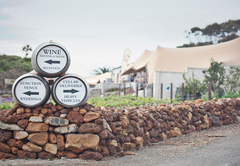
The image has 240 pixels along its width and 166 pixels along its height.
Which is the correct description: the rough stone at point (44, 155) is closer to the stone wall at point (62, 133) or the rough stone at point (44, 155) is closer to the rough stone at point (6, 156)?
the stone wall at point (62, 133)

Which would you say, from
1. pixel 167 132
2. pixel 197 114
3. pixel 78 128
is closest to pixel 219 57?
pixel 197 114

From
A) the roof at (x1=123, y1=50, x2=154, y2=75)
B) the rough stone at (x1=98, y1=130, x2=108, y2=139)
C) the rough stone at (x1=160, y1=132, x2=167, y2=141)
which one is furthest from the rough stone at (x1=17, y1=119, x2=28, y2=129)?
the roof at (x1=123, y1=50, x2=154, y2=75)

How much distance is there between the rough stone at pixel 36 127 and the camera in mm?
3967

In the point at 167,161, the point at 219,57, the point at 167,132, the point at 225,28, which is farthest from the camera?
the point at 225,28

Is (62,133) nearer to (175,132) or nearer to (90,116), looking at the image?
(90,116)

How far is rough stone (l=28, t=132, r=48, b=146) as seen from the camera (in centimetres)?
394

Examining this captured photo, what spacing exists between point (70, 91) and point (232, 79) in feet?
52.8

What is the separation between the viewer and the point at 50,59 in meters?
4.32

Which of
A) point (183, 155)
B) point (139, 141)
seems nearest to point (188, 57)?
point (139, 141)

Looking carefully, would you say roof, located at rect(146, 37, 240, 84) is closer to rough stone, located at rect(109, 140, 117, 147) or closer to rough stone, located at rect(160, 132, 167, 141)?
rough stone, located at rect(160, 132, 167, 141)

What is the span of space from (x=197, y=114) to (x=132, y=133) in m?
2.90

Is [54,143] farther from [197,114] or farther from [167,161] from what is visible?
[197,114]

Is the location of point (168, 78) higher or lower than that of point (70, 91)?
higher

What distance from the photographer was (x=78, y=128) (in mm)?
4133
